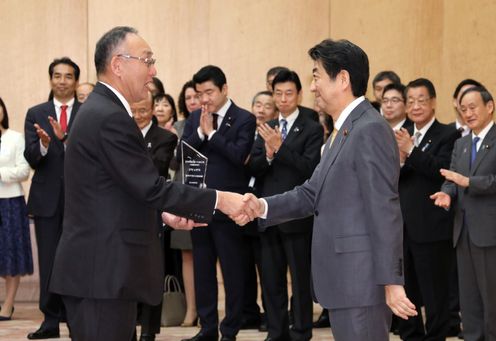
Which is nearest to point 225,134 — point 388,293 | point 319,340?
point 319,340

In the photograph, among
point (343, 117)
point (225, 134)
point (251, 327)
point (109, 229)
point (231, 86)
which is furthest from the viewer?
point (231, 86)

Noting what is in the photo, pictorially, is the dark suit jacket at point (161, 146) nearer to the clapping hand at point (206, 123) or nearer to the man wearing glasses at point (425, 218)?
the clapping hand at point (206, 123)

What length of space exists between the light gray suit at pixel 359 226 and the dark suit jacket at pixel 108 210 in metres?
0.62

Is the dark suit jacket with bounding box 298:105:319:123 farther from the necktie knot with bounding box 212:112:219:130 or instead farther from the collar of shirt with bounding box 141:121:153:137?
the collar of shirt with bounding box 141:121:153:137

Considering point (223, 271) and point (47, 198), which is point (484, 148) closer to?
point (223, 271)

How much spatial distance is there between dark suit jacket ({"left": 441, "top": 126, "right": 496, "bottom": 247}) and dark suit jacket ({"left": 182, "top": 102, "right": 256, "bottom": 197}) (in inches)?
52.0

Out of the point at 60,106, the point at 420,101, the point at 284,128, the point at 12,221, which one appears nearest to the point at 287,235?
the point at 284,128

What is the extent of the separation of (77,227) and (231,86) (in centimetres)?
559

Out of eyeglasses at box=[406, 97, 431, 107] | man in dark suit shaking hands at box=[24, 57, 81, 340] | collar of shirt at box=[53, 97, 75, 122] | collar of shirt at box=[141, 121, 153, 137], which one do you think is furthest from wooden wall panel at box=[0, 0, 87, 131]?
eyeglasses at box=[406, 97, 431, 107]

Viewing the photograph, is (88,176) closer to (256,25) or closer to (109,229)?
(109,229)

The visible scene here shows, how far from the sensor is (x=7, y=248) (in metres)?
7.12

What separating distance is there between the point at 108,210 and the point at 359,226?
2.97 feet

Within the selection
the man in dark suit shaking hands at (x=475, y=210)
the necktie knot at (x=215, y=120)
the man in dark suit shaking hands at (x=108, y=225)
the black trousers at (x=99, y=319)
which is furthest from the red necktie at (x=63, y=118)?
the black trousers at (x=99, y=319)

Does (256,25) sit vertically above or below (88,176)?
above
